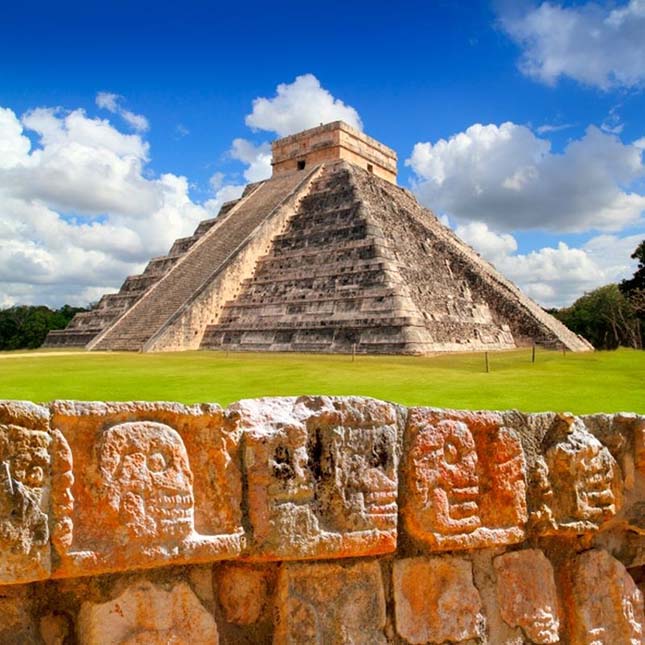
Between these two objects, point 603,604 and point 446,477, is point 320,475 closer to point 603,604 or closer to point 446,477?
point 446,477

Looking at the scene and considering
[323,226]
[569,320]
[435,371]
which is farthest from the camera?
[569,320]

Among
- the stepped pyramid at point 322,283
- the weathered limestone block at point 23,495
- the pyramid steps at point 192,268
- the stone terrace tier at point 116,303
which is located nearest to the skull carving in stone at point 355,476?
the weathered limestone block at point 23,495

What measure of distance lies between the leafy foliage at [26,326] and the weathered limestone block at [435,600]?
141 ft

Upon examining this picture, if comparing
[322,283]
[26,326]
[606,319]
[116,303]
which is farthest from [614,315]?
[26,326]

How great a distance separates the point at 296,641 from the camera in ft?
6.83

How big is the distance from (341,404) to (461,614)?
877 millimetres

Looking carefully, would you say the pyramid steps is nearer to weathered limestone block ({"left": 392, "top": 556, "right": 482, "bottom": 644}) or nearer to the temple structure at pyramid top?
the temple structure at pyramid top

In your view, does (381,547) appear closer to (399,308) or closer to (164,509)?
(164,509)

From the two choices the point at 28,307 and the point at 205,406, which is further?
the point at 28,307

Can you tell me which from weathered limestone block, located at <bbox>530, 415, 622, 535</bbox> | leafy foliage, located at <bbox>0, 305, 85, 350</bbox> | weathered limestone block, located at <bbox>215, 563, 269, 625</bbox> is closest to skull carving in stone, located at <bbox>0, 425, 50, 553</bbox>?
weathered limestone block, located at <bbox>215, 563, 269, 625</bbox>

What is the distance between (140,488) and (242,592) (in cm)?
52

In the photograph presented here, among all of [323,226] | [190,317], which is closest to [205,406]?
[190,317]

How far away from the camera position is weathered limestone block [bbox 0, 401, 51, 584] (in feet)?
5.74

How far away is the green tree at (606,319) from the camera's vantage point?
4041cm
